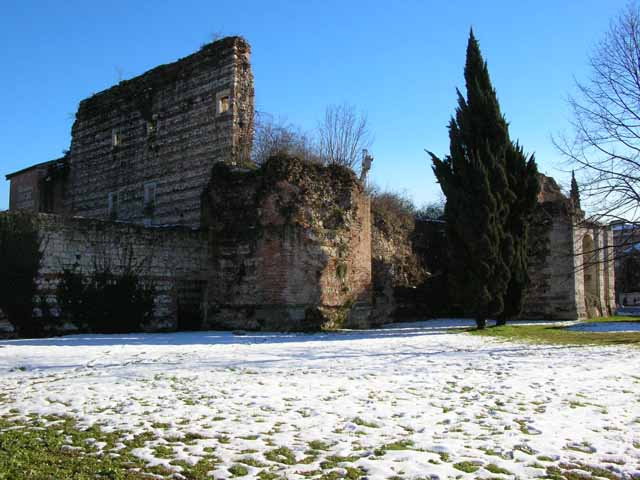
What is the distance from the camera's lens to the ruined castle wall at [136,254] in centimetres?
1428

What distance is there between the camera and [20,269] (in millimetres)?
13766

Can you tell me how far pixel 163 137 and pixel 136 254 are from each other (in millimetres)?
6992

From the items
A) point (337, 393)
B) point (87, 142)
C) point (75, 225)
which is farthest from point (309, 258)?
point (87, 142)

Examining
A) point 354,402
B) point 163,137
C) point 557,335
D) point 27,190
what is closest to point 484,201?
point 557,335

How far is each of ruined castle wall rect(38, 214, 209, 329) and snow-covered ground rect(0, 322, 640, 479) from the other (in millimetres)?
3273

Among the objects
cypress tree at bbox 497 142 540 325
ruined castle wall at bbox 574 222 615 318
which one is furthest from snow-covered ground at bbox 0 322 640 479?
ruined castle wall at bbox 574 222 615 318

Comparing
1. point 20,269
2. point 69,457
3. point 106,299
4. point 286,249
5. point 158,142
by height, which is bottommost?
point 69,457

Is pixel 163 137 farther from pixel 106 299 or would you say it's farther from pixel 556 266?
pixel 556 266

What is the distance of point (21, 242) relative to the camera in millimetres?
13812

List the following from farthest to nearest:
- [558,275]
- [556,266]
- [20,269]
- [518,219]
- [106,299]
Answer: [556,266], [558,275], [518,219], [106,299], [20,269]

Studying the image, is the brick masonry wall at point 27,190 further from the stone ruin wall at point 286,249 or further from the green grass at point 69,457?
the green grass at point 69,457

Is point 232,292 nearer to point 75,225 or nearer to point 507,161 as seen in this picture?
point 75,225

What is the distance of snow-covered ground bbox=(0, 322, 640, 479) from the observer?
454 centimetres

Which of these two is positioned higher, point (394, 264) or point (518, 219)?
point (518, 219)
